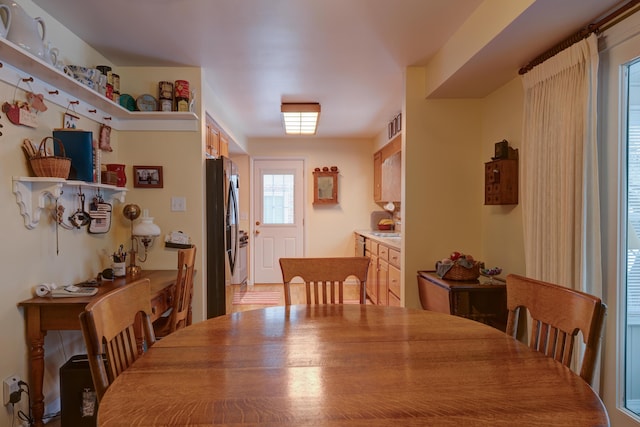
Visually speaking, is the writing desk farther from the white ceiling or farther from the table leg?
the white ceiling

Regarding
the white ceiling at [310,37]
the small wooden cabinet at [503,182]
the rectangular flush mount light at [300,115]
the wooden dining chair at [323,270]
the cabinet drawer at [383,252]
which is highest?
the white ceiling at [310,37]

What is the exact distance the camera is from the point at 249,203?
18.1 feet

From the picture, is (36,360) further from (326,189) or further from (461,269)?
(326,189)

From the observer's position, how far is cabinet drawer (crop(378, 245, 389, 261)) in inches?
144

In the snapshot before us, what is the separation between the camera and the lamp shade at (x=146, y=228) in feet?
8.45

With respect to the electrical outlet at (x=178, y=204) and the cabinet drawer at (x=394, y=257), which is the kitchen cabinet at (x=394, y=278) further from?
the electrical outlet at (x=178, y=204)

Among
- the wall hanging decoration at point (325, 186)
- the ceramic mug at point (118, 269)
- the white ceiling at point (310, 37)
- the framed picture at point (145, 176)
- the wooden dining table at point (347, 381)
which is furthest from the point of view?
the wall hanging decoration at point (325, 186)

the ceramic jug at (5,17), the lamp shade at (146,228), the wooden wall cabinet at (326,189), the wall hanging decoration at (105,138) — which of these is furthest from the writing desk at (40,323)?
the wooden wall cabinet at (326,189)

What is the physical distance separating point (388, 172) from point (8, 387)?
4041 millimetres

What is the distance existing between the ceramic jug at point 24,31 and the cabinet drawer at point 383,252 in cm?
308

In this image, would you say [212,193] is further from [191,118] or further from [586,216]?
[586,216]

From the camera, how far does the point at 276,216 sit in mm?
5609

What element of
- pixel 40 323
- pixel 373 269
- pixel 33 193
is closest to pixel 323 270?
pixel 40 323

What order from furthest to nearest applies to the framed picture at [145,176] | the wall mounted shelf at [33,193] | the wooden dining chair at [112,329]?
the framed picture at [145,176], the wall mounted shelf at [33,193], the wooden dining chair at [112,329]
